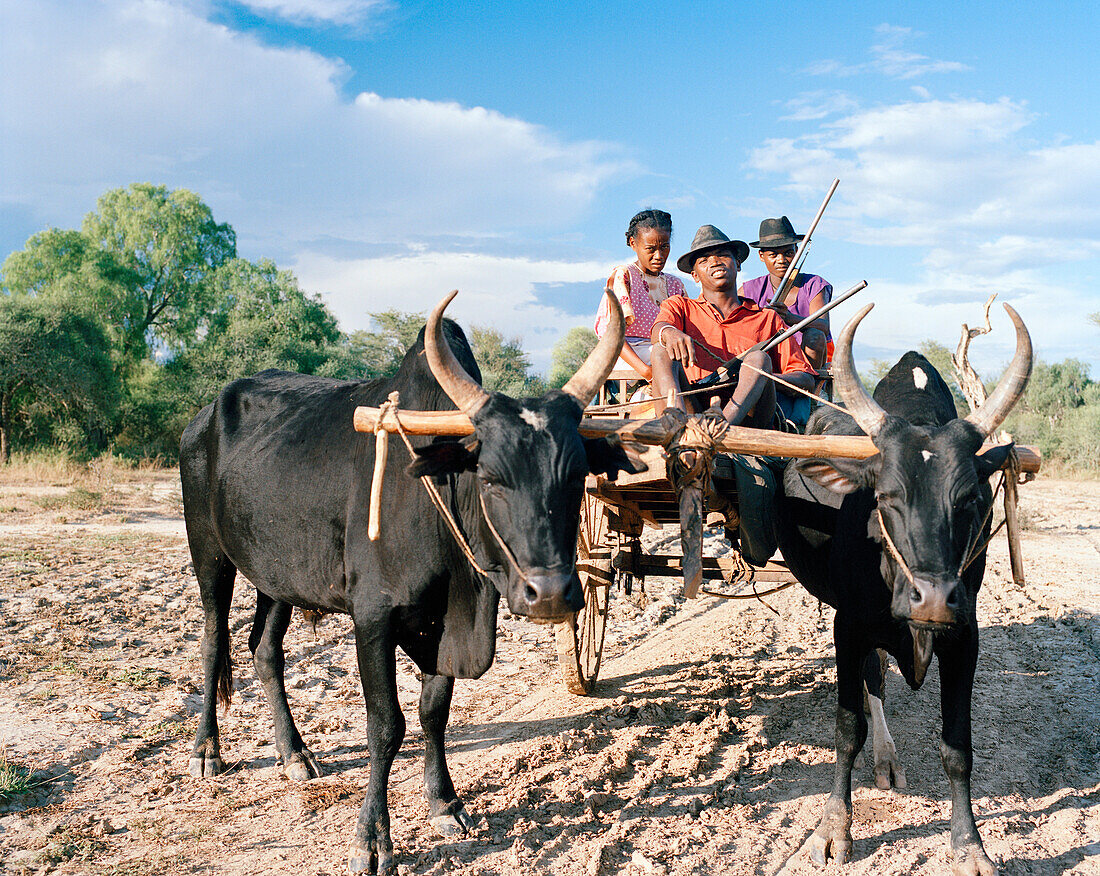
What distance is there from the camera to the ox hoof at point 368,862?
362cm

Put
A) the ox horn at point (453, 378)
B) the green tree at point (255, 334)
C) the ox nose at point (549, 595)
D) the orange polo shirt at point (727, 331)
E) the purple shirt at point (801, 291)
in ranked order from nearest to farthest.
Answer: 1. the ox nose at point (549, 595)
2. the ox horn at point (453, 378)
3. the orange polo shirt at point (727, 331)
4. the purple shirt at point (801, 291)
5. the green tree at point (255, 334)

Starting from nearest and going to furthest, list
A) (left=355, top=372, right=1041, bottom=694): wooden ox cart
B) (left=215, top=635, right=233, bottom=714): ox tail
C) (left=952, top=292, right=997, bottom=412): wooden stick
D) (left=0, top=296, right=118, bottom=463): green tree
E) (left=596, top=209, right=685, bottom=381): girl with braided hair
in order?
1. (left=355, top=372, right=1041, bottom=694): wooden ox cart
2. (left=215, top=635, right=233, bottom=714): ox tail
3. (left=596, top=209, right=685, bottom=381): girl with braided hair
4. (left=952, top=292, right=997, bottom=412): wooden stick
5. (left=0, top=296, right=118, bottom=463): green tree

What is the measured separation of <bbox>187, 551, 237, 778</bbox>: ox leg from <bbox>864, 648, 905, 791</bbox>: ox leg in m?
3.62

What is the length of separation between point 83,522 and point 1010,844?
11.9 m

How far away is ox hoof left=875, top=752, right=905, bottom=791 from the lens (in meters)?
4.47

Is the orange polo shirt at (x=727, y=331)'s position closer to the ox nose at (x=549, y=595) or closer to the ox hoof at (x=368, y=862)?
the ox nose at (x=549, y=595)

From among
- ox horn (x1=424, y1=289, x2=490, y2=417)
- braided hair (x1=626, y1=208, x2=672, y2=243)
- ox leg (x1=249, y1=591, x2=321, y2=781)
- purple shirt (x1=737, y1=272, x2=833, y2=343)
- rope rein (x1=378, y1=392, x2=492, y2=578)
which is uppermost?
braided hair (x1=626, y1=208, x2=672, y2=243)

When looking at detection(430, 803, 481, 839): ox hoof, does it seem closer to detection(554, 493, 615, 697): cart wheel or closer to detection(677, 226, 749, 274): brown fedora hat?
detection(554, 493, 615, 697): cart wheel

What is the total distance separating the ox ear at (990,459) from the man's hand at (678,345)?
5.92ft

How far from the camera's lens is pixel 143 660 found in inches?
249

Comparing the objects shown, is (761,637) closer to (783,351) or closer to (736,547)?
(736,547)

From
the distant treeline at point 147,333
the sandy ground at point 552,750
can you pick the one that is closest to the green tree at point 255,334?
the distant treeline at point 147,333

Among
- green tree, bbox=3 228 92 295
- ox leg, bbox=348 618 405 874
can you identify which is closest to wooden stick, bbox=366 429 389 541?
ox leg, bbox=348 618 405 874

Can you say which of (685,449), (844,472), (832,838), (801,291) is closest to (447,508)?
(685,449)
